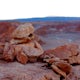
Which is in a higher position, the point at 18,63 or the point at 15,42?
the point at 15,42

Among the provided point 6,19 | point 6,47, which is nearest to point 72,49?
point 6,47

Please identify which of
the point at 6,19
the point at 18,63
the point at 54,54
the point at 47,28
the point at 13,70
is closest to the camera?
the point at 13,70

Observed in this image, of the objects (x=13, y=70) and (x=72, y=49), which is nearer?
(x=13, y=70)

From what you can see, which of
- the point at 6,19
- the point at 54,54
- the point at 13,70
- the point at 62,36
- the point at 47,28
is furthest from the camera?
the point at 6,19

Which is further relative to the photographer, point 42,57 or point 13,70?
point 42,57

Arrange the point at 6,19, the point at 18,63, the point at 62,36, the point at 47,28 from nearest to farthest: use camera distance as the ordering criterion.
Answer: the point at 18,63
the point at 62,36
the point at 47,28
the point at 6,19

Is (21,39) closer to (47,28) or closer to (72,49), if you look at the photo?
(72,49)

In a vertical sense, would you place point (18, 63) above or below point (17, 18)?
below

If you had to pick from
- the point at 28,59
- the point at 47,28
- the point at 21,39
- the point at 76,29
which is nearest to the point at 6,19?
the point at 47,28

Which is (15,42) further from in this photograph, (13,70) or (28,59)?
(13,70)
